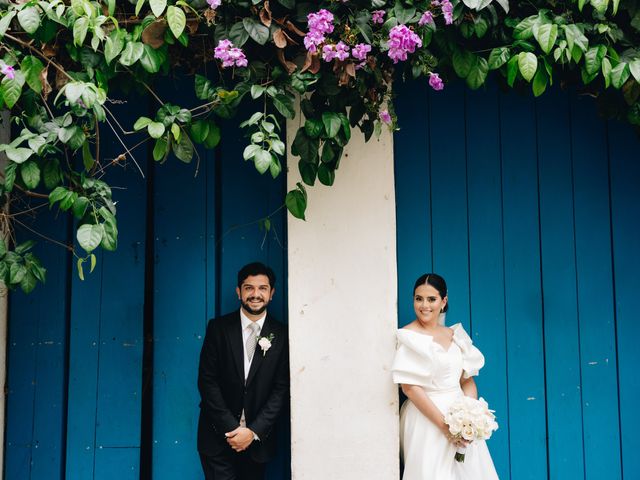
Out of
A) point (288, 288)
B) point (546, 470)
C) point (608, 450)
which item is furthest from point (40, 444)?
point (608, 450)

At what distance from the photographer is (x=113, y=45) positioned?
2637mm

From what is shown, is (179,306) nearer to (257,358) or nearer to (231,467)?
(257,358)

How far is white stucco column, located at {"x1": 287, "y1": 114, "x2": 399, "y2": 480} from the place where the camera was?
318 cm

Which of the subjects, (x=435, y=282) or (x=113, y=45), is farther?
(x=435, y=282)

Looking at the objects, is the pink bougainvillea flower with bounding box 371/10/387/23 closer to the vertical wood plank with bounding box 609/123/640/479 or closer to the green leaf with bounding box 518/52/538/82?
the green leaf with bounding box 518/52/538/82

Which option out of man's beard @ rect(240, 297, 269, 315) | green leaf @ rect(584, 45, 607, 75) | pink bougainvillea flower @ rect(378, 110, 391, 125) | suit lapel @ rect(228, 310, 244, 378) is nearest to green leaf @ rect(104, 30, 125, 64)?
pink bougainvillea flower @ rect(378, 110, 391, 125)

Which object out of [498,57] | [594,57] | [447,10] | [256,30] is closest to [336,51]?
[256,30]

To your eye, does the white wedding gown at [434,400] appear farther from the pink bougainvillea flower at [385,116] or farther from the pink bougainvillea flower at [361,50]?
the pink bougainvillea flower at [361,50]

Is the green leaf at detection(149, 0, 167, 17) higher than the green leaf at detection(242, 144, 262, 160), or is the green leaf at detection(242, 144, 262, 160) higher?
the green leaf at detection(149, 0, 167, 17)

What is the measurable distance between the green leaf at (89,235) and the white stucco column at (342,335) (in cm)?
102

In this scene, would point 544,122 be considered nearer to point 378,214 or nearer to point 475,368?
point 378,214

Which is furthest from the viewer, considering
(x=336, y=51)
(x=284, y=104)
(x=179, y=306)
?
(x=179, y=306)

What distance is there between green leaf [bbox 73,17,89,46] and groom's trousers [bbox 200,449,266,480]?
2008 mm

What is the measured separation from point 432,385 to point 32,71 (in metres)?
2.26
